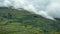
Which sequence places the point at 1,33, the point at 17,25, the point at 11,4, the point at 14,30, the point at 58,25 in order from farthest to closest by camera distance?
the point at 11,4 → the point at 58,25 → the point at 17,25 → the point at 14,30 → the point at 1,33

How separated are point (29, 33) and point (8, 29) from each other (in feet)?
42.1

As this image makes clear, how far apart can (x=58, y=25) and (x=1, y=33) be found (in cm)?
5477

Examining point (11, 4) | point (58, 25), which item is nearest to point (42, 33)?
point (58, 25)

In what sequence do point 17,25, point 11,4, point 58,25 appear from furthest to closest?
point 11,4 → point 58,25 → point 17,25

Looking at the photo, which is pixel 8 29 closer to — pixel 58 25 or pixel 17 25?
pixel 17 25

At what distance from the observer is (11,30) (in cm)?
9569

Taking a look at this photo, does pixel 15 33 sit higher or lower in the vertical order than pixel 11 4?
lower

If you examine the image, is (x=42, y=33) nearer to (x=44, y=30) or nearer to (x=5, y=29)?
(x=44, y=30)

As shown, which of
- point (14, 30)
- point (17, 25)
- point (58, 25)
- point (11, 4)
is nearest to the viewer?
point (14, 30)

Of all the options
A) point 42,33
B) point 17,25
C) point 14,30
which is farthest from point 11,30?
point 42,33

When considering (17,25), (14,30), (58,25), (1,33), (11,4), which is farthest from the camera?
(11,4)

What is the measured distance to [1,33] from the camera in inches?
3565

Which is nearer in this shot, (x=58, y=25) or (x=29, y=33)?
(x=29, y=33)

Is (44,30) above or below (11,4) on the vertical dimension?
below
